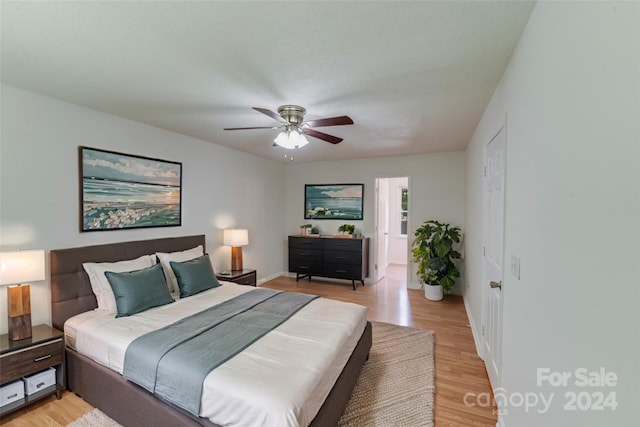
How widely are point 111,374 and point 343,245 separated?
12.7 ft

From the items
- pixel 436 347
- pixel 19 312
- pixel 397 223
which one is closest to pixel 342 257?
pixel 436 347

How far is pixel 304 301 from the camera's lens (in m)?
2.81

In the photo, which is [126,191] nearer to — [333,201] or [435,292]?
[333,201]

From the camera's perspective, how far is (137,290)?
8.35 feet

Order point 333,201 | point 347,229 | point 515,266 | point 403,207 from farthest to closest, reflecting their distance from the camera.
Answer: point 403,207, point 333,201, point 347,229, point 515,266

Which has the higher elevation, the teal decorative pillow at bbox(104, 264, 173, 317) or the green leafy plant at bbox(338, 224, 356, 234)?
the green leafy plant at bbox(338, 224, 356, 234)

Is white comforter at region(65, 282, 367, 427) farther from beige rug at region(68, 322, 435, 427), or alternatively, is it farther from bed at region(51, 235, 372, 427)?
beige rug at region(68, 322, 435, 427)

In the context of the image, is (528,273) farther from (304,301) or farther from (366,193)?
(366,193)

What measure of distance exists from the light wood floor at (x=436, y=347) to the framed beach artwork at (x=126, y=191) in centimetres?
155

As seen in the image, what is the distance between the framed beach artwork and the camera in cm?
280

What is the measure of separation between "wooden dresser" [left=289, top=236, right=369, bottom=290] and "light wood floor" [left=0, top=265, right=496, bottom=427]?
250 mm

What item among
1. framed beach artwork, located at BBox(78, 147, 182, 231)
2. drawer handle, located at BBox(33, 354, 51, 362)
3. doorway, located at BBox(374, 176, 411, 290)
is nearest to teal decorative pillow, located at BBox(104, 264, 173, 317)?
drawer handle, located at BBox(33, 354, 51, 362)

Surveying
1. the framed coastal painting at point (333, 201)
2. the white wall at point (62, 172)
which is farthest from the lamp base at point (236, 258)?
the framed coastal painting at point (333, 201)

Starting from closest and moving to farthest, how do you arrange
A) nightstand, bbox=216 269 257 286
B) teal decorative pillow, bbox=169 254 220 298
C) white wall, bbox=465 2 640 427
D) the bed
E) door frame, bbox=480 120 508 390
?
1. white wall, bbox=465 2 640 427
2. the bed
3. door frame, bbox=480 120 508 390
4. teal decorative pillow, bbox=169 254 220 298
5. nightstand, bbox=216 269 257 286
